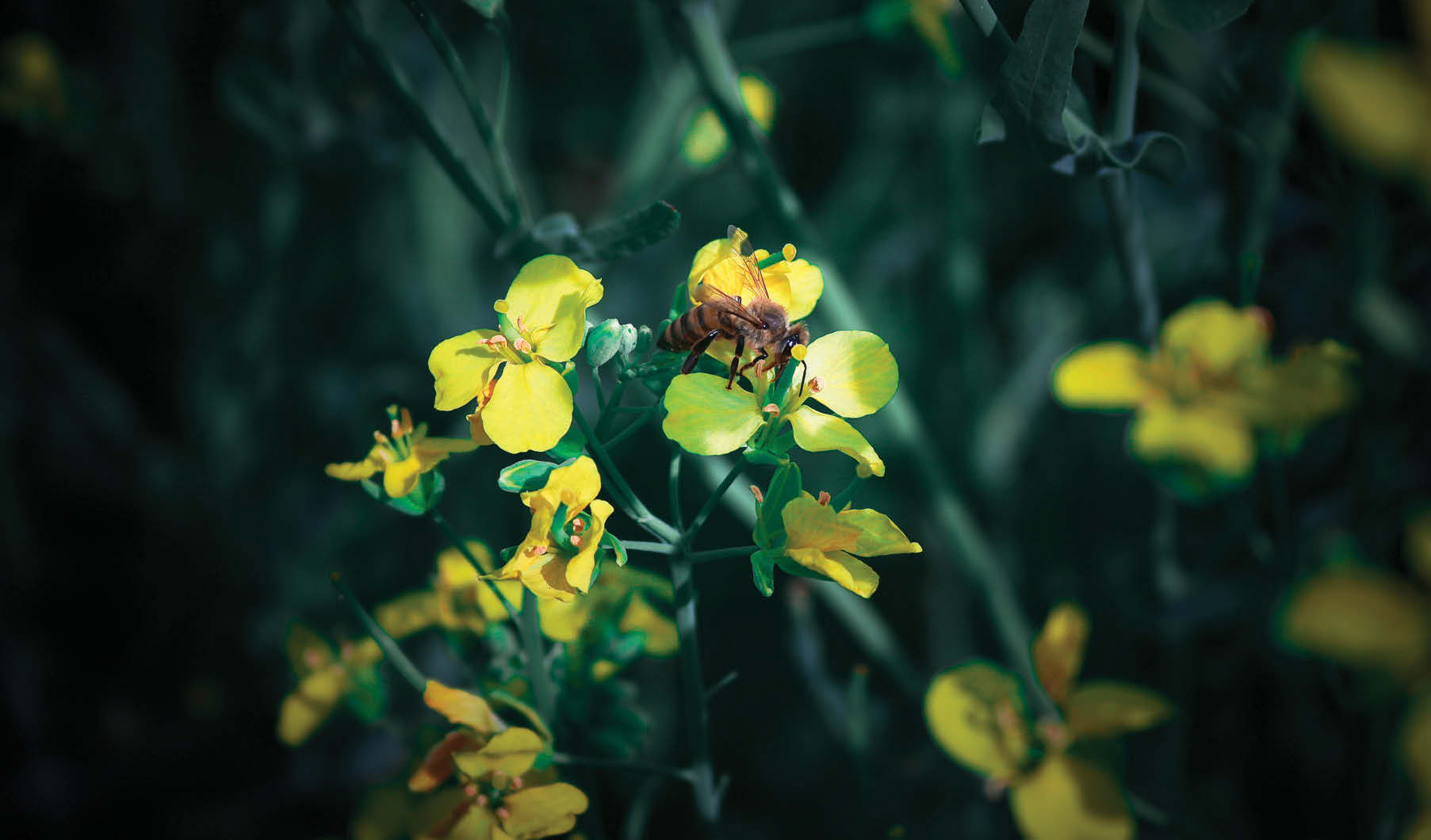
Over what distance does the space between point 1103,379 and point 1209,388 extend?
70 mm

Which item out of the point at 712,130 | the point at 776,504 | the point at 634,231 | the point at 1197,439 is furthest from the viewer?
the point at 712,130

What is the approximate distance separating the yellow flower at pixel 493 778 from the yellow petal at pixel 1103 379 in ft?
1.35

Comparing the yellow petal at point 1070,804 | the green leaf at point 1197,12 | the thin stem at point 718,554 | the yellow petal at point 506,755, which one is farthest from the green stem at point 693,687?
the green leaf at point 1197,12

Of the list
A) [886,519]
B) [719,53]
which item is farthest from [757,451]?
[719,53]

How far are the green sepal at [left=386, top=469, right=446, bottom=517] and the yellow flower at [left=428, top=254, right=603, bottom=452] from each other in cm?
7

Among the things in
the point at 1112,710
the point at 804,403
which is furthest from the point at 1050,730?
the point at 804,403

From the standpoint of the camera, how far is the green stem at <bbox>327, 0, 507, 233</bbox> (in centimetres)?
68

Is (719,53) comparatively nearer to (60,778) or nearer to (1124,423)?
(1124,423)

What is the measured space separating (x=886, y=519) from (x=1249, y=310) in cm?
26

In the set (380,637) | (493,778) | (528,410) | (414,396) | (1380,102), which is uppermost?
(1380,102)

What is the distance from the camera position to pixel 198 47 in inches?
69.1

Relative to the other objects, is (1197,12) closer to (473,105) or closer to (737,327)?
(737,327)

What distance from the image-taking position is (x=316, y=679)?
0.83 m

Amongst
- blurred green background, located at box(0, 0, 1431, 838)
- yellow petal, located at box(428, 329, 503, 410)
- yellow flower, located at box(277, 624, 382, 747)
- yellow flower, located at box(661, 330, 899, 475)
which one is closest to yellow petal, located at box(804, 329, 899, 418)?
yellow flower, located at box(661, 330, 899, 475)
